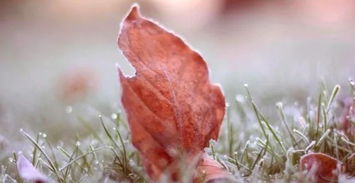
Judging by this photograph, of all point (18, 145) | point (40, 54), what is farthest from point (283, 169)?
point (40, 54)

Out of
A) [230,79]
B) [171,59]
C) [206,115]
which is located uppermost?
[171,59]

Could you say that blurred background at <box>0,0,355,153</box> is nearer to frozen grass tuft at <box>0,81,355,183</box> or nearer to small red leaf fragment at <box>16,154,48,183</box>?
frozen grass tuft at <box>0,81,355,183</box>

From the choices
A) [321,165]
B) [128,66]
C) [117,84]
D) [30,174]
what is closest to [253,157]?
[321,165]

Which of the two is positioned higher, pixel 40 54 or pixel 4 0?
pixel 4 0

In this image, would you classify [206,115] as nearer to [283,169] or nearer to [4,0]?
[283,169]

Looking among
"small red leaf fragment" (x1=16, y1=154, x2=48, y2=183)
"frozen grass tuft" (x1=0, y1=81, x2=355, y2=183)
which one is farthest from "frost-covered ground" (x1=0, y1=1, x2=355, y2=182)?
"small red leaf fragment" (x1=16, y1=154, x2=48, y2=183)

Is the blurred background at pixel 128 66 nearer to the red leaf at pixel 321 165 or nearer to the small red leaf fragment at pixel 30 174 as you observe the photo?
the small red leaf fragment at pixel 30 174

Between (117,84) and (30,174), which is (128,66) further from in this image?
(30,174)
